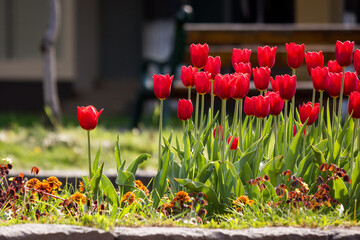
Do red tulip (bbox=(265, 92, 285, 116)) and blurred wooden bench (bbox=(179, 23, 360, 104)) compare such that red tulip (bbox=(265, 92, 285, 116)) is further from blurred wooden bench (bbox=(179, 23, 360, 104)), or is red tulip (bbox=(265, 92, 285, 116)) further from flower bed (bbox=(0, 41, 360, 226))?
blurred wooden bench (bbox=(179, 23, 360, 104))

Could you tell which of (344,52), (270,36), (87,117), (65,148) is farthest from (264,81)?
(270,36)

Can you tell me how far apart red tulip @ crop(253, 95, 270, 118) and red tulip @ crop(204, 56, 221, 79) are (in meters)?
0.28

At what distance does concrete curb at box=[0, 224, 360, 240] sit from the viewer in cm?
223

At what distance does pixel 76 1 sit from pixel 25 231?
10.7 m

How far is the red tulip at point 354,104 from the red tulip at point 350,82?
0.14m

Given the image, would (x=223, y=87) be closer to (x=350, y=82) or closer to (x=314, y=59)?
(x=314, y=59)

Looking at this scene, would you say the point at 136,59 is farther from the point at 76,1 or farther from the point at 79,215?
the point at 79,215

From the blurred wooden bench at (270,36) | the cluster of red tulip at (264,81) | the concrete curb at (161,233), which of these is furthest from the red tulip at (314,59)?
the blurred wooden bench at (270,36)

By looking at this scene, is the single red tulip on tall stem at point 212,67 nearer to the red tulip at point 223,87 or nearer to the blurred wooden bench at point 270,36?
the red tulip at point 223,87

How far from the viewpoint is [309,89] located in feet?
19.5

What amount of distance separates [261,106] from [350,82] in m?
0.48

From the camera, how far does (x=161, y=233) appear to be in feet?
7.43

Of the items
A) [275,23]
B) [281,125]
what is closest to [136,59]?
[275,23]

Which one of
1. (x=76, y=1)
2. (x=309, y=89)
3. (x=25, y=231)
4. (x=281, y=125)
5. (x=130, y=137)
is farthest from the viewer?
(x=76, y=1)
